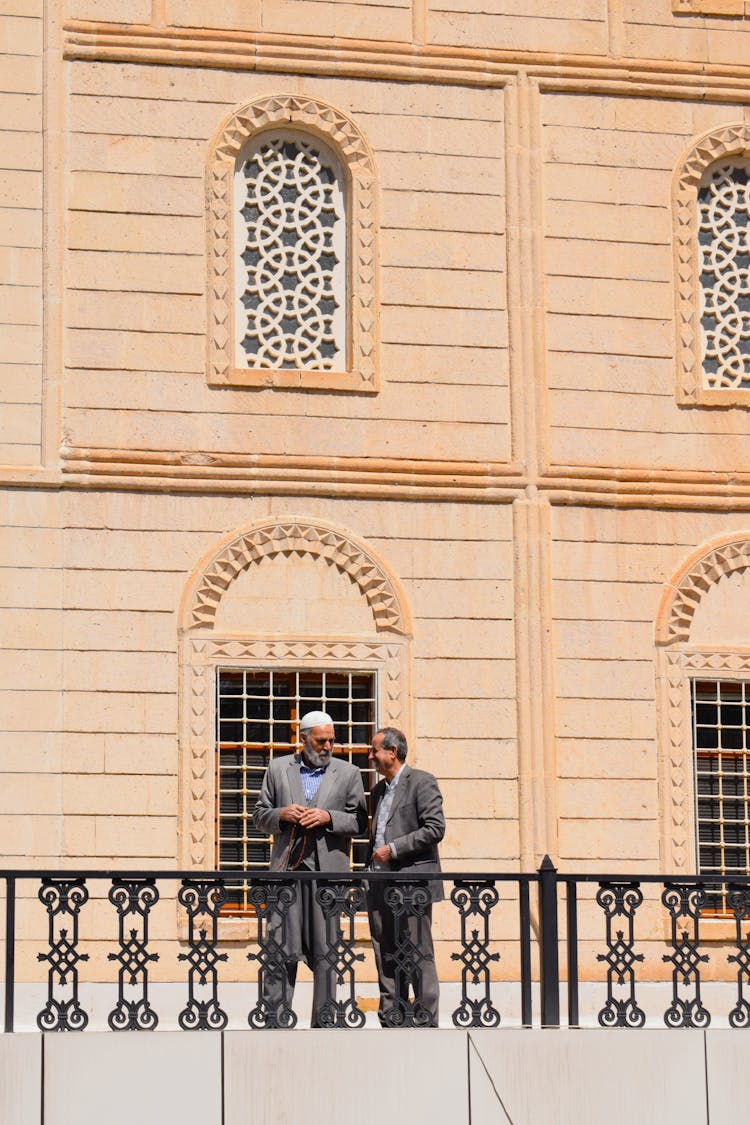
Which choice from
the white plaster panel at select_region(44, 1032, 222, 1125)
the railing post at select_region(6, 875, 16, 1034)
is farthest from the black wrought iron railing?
the white plaster panel at select_region(44, 1032, 222, 1125)

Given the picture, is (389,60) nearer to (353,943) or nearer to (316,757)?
(316,757)

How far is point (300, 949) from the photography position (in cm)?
1273

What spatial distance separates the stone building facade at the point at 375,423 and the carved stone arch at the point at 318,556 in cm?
2


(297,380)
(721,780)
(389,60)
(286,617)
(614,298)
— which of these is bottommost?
(721,780)

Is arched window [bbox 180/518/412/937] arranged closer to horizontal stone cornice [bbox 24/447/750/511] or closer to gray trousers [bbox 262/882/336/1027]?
horizontal stone cornice [bbox 24/447/750/511]

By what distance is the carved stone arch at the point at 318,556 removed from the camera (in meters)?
15.8

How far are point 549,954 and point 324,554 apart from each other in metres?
3.85

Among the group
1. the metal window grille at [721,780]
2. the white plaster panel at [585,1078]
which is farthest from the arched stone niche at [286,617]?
the white plaster panel at [585,1078]

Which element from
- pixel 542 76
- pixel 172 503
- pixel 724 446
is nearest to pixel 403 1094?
pixel 172 503

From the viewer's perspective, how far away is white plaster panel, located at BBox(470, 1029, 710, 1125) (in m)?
12.4

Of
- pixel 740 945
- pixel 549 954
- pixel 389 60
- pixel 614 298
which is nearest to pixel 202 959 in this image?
pixel 549 954

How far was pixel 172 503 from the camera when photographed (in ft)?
51.8

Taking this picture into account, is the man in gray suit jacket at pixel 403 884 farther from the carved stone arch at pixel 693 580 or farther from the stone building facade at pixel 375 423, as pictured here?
the carved stone arch at pixel 693 580

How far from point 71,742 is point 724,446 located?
444cm
